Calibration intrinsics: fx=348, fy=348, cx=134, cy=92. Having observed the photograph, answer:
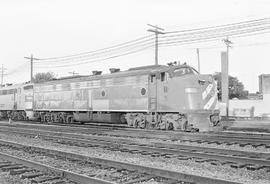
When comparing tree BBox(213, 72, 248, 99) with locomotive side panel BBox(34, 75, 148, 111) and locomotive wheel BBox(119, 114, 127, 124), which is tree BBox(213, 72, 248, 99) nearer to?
locomotive side panel BBox(34, 75, 148, 111)

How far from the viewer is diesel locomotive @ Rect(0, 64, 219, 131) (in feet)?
56.7

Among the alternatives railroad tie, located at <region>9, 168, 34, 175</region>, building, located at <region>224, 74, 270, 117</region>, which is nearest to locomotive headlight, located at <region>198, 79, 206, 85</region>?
railroad tie, located at <region>9, 168, 34, 175</region>

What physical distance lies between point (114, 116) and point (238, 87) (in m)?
65.6

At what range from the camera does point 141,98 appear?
19.4 meters

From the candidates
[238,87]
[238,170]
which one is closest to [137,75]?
[238,170]

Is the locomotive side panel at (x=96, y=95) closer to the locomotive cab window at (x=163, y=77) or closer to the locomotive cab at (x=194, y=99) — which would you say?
the locomotive cab window at (x=163, y=77)

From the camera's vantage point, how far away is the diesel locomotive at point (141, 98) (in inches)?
681

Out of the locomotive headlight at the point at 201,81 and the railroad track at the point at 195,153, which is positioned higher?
the locomotive headlight at the point at 201,81

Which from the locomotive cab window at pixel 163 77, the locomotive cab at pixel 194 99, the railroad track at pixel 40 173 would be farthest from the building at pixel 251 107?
the railroad track at pixel 40 173

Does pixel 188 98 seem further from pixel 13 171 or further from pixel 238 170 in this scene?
pixel 13 171

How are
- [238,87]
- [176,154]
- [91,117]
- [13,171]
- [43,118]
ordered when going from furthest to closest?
[238,87], [43,118], [91,117], [176,154], [13,171]

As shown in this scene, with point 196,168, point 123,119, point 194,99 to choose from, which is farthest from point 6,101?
point 196,168

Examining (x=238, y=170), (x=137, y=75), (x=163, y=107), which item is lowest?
(x=238, y=170)

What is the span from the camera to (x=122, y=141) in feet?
46.3
